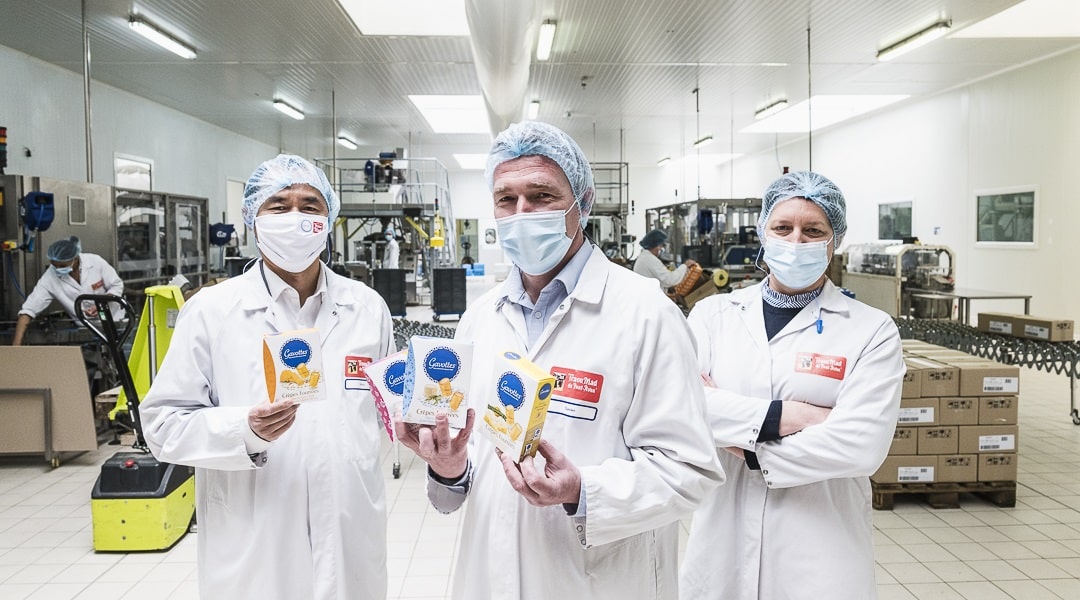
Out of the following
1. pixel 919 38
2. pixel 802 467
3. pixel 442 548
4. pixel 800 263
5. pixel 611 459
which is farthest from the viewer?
pixel 919 38

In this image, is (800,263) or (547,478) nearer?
(547,478)

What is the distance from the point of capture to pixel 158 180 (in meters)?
12.5

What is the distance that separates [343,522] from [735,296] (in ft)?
4.23

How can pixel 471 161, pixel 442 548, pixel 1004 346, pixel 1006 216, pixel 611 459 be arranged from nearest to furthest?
pixel 611 459
pixel 442 548
pixel 1004 346
pixel 1006 216
pixel 471 161

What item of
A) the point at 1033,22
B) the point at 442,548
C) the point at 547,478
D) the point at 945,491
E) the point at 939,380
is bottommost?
the point at 442,548

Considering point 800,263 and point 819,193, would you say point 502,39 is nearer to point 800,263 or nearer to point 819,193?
point 819,193

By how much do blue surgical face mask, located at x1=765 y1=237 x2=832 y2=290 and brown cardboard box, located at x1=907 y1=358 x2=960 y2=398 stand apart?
251 centimetres

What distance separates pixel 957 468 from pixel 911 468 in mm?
296

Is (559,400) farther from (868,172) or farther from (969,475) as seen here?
(868,172)

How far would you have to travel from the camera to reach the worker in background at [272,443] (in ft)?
5.46

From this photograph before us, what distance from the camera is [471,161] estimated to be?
21391 mm

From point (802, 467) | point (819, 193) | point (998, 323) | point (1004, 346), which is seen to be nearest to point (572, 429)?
point (802, 467)

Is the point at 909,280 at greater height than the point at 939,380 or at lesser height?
greater

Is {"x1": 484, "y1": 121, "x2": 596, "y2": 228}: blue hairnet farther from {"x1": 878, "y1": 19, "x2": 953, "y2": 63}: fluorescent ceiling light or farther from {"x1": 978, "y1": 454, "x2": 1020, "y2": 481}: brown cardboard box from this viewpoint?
{"x1": 878, "y1": 19, "x2": 953, "y2": 63}: fluorescent ceiling light
